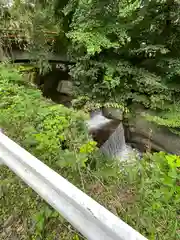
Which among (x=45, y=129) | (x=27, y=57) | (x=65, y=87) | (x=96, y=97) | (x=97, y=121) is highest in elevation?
(x=45, y=129)

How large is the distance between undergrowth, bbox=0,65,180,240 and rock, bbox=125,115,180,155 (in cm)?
354

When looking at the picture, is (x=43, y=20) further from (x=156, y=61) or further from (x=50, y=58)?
(x=156, y=61)

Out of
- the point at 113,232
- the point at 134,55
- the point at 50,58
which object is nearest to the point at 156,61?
the point at 134,55

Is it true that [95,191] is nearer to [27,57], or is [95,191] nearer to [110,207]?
[110,207]

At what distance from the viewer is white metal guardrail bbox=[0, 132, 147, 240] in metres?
1.15

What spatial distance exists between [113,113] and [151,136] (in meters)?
1.37

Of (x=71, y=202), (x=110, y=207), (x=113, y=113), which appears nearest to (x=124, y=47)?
(x=113, y=113)

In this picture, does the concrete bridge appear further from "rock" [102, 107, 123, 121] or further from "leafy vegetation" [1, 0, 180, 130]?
"rock" [102, 107, 123, 121]

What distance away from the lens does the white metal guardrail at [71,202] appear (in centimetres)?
115

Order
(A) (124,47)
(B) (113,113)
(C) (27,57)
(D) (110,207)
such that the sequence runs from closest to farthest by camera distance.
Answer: (D) (110,207) < (A) (124,47) < (B) (113,113) < (C) (27,57)

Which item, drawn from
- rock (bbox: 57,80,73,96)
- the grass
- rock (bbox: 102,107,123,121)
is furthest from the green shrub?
rock (bbox: 57,80,73,96)

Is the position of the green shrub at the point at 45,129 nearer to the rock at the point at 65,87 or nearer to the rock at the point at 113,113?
the rock at the point at 113,113

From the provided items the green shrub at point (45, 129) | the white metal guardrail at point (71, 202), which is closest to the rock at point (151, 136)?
the green shrub at point (45, 129)

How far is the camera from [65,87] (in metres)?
8.87
